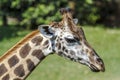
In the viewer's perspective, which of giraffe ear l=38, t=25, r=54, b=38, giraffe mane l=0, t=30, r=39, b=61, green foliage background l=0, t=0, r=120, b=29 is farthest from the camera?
green foliage background l=0, t=0, r=120, b=29

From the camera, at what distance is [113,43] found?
2059 centimetres

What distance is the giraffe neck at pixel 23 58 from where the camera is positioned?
7273 millimetres

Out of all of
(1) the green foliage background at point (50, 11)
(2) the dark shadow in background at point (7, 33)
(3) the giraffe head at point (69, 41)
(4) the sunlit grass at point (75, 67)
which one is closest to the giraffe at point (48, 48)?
(3) the giraffe head at point (69, 41)

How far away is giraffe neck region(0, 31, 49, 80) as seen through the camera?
7.27m

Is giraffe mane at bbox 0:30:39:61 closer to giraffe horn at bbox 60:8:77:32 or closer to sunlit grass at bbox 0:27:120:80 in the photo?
giraffe horn at bbox 60:8:77:32

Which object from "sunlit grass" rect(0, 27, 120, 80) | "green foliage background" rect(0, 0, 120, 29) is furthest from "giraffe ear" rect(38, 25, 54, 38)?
"green foliage background" rect(0, 0, 120, 29)

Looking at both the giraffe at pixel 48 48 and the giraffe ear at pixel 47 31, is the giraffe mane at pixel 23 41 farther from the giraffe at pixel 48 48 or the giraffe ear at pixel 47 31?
the giraffe ear at pixel 47 31

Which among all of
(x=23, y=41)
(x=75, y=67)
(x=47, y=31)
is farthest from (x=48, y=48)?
(x=75, y=67)

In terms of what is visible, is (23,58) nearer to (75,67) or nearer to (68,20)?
(68,20)

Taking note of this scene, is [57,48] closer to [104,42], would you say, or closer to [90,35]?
[104,42]

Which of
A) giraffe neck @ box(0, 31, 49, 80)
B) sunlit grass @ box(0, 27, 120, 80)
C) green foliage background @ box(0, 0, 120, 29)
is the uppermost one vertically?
giraffe neck @ box(0, 31, 49, 80)

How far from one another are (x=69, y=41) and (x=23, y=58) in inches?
26.7

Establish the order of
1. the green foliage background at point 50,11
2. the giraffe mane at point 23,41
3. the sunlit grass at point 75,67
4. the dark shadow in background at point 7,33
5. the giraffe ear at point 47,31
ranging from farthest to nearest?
the green foliage background at point 50,11 < the dark shadow in background at point 7,33 < the sunlit grass at point 75,67 < the giraffe mane at point 23,41 < the giraffe ear at point 47,31

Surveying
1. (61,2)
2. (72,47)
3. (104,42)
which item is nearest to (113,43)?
(104,42)
